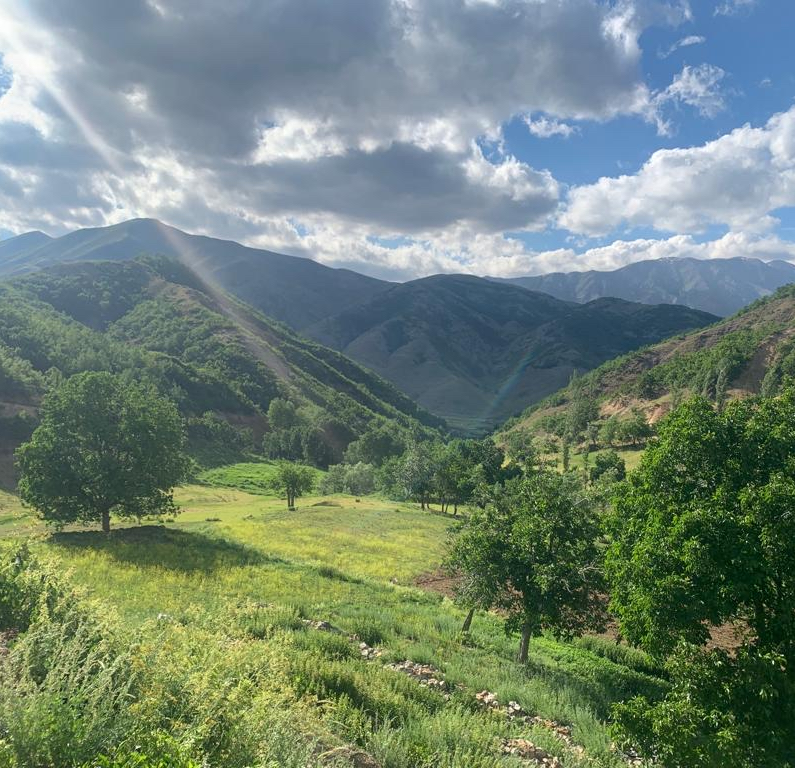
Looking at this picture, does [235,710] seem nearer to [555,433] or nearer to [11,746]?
[11,746]

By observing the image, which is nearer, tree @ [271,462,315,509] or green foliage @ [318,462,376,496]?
tree @ [271,462,315,509]

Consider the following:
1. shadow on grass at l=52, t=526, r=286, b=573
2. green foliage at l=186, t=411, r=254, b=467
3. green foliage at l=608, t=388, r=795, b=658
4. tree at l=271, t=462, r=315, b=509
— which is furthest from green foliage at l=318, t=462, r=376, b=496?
green foliage at l=608, t=388, r=795, b=658

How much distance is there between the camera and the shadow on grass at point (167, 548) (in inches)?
1154

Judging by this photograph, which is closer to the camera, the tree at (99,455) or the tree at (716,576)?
the tree at (716,576)

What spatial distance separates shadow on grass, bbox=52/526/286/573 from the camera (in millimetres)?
29312

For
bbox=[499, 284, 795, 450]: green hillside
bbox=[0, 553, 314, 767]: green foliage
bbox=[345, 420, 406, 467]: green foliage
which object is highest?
bbox=[499, 284, 795, 450]: green hillside

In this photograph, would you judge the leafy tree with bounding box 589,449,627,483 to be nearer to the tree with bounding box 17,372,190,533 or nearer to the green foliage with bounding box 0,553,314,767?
the tree with bounding box 17,372,190,533

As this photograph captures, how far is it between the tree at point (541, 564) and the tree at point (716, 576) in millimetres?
1891

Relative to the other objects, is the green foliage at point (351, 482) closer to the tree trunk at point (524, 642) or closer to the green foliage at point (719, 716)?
the tree trunk at point (524, 642)

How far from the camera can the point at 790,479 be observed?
12672mm

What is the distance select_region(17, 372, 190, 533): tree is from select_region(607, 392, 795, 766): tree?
120ft

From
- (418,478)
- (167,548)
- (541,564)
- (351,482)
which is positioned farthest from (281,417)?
(541,564)

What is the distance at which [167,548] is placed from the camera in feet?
110

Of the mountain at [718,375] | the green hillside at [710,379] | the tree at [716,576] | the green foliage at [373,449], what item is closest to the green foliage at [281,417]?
the green foliage at [373,449]
